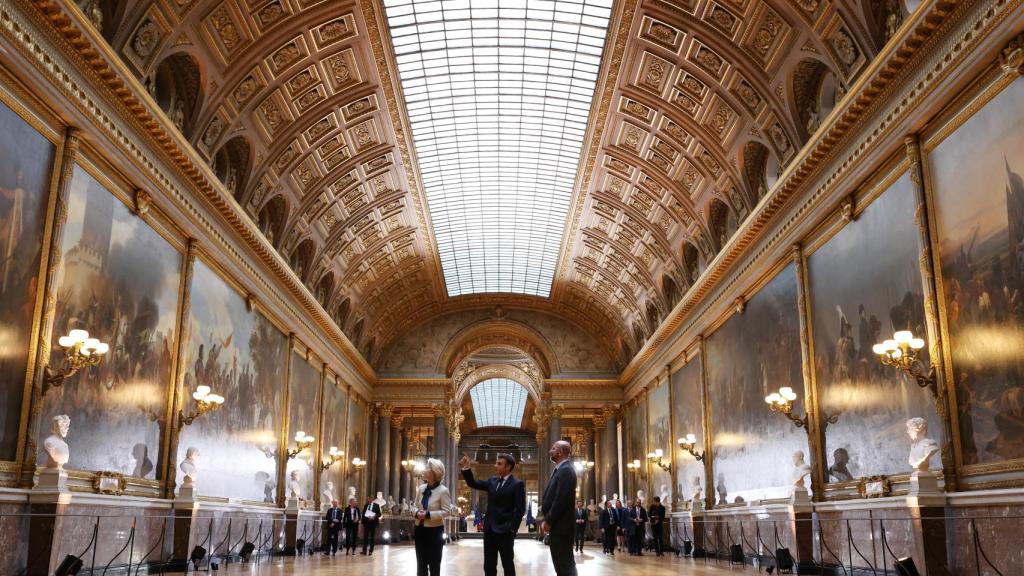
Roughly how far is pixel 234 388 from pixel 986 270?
1707cm

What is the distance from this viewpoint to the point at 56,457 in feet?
39.6

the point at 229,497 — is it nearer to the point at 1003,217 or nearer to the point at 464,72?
the point at 464,72

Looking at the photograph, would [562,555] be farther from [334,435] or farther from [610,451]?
[610,451]

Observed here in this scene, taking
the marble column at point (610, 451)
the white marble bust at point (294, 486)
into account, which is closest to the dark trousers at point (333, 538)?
the white marble bust at point (294, 486)

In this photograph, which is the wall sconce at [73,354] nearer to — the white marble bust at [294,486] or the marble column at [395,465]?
the white marble bust at [294,486]

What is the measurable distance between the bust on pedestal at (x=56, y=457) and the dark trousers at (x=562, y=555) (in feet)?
25.0

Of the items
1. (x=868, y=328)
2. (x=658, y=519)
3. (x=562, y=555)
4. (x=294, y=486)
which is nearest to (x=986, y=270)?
(x=868, y=328)

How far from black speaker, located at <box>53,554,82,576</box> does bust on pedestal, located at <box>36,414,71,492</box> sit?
97cm

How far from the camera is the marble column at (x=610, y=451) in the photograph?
4309 centimetres

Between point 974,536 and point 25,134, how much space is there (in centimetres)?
1387

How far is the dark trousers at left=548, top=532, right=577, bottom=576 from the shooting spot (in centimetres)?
833

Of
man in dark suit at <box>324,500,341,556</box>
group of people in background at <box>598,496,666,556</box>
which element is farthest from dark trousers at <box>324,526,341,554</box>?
group of people in background at <box>598,496,666,556</box>

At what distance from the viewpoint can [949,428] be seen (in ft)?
38.6

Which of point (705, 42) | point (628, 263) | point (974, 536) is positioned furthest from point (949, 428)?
point (628, 263)
